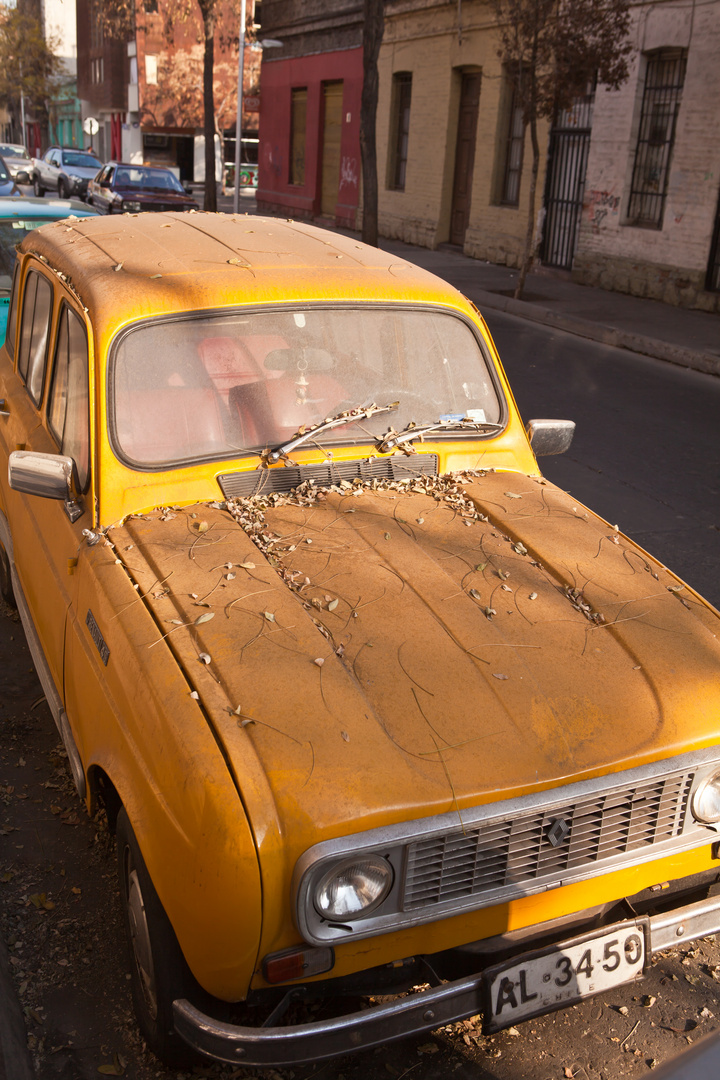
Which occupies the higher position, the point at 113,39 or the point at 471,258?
the point at 113,39

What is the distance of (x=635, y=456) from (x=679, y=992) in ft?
19.4

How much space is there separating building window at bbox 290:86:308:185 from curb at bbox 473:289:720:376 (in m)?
17.1

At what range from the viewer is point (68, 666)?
10.5ft

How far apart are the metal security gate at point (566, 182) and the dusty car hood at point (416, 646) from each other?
54.1 feet

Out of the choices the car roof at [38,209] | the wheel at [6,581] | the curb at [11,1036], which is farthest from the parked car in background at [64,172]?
the curb at [11,1036]

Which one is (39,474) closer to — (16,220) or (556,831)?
(556,831)

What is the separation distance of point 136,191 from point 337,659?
23171mm

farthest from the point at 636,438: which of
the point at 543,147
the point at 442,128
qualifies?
the point at 442,128

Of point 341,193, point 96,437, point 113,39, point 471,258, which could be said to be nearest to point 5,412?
point 96,437

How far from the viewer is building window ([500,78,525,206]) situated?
20.0m

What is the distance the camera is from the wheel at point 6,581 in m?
4.93

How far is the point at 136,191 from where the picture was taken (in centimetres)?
2327

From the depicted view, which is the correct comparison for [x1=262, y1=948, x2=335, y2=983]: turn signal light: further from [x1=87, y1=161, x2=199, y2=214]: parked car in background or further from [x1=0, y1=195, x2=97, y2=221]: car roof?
[x1=87, y1=161, x2=199, y2=214]: parked car in background

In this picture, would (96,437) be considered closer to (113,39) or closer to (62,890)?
(62,890)
